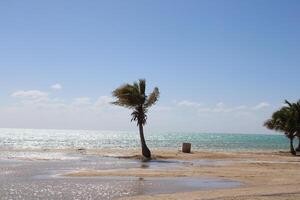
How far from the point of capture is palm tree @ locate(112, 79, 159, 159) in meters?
50.5

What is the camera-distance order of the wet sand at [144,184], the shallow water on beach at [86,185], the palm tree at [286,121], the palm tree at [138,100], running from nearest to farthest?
the wet sand at [144,184] < the shallow water on beach at [86,185] < the palm tree at [138,100] < the palm tree at [286,121]

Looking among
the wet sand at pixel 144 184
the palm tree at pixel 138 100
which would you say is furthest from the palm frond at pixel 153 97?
the wet sand at pixel 144 184

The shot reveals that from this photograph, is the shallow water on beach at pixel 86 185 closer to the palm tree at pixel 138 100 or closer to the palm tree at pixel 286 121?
the palm tree at pixel 138 100

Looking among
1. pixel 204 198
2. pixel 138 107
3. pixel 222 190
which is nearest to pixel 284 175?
pixel 222 190

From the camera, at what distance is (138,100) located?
50719 millimetres

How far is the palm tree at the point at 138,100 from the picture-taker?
50.5m

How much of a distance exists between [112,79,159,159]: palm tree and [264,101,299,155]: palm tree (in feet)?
76.6

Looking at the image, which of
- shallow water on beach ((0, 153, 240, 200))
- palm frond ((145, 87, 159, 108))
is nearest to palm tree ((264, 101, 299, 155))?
palm frond ((145, 87, 159, 108))

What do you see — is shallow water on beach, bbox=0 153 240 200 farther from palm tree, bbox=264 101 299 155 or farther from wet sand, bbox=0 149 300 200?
palm tree, bbox=264 101 299 155

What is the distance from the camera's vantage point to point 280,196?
798 inches

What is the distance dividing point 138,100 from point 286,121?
84.3 ft

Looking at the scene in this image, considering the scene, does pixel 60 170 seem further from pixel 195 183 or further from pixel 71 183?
pixel 195 183

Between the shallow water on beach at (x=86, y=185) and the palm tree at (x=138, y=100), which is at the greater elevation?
the palm tree at (x=138, y=100)

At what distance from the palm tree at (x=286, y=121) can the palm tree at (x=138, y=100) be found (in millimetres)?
23342
